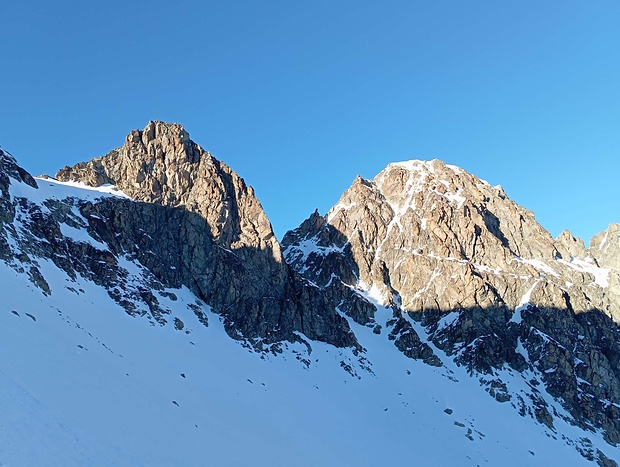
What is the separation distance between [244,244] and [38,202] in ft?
123

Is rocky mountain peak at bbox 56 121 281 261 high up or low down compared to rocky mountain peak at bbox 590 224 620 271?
down

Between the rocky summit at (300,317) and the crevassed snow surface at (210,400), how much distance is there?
286 mm

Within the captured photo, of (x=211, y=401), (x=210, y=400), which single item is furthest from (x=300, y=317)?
(x=211, y=401)

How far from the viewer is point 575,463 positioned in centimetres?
7356

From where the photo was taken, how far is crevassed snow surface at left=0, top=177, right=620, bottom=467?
27047mm

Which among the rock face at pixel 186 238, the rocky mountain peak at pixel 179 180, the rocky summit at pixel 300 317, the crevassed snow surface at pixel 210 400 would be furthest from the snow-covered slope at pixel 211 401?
the rocky mountain peak at pixel 179 180

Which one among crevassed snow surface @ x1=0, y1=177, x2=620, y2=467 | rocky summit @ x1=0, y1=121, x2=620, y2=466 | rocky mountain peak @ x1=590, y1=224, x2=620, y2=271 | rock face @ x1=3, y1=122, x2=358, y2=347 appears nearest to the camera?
crevassed snow surface @ x1=0, y1=177, x2=620, y2=467

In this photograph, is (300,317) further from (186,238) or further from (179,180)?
(179,180)

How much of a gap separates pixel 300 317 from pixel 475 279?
4443cm

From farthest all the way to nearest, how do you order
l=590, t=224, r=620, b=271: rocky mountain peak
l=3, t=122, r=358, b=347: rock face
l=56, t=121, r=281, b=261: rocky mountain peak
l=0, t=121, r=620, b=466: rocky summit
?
l=590, t=224, r=620, b=271: rocky mountain peak, l=56, t=121, r=281, b=261: rocky mountain peak, l=3, t=122, r=358, b=347: rock face, l=0, t=121, r=620, b=466: rocky summit

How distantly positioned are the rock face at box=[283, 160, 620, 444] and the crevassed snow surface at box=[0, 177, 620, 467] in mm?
6899

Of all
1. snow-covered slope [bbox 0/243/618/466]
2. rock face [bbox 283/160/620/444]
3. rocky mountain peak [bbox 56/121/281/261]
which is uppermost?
rock face [bbox 283/160/620/444]

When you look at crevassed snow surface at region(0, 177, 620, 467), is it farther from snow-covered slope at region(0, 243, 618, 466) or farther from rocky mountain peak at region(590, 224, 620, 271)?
rocky mountain peak at region(590, 224, 620, 271)

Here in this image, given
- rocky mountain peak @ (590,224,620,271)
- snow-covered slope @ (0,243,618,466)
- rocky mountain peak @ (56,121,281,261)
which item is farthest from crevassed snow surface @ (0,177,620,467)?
rocky mountain peak @ (590,224,620,271)
